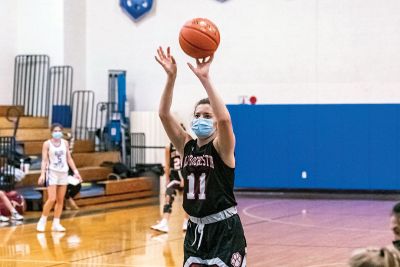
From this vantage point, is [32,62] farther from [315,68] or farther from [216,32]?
[216,32]

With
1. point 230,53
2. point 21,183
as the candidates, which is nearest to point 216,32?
point 21,183

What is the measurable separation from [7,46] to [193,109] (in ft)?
26.2

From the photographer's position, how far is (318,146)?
62.4 ft

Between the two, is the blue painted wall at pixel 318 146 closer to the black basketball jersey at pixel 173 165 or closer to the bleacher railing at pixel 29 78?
the bleacher railing at pixel 29 78

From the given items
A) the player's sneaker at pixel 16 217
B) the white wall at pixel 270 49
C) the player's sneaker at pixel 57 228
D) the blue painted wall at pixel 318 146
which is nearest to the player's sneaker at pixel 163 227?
the player's sneaker at pixel 57 228

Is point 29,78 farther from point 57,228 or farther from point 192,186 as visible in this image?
point 192,186

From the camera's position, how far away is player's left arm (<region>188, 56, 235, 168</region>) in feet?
17.0

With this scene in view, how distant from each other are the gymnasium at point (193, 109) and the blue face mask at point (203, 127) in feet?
23.7

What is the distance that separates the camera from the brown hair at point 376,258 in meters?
2.98

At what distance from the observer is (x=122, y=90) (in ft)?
69.1

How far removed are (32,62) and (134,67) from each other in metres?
2.57

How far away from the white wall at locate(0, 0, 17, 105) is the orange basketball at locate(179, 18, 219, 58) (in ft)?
51.3

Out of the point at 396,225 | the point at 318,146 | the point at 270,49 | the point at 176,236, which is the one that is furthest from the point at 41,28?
the point at 396,225

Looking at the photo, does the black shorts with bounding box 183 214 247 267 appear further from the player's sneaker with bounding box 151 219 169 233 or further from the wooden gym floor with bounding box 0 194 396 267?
the player's sneaker with bounding box 151 219 169 233
